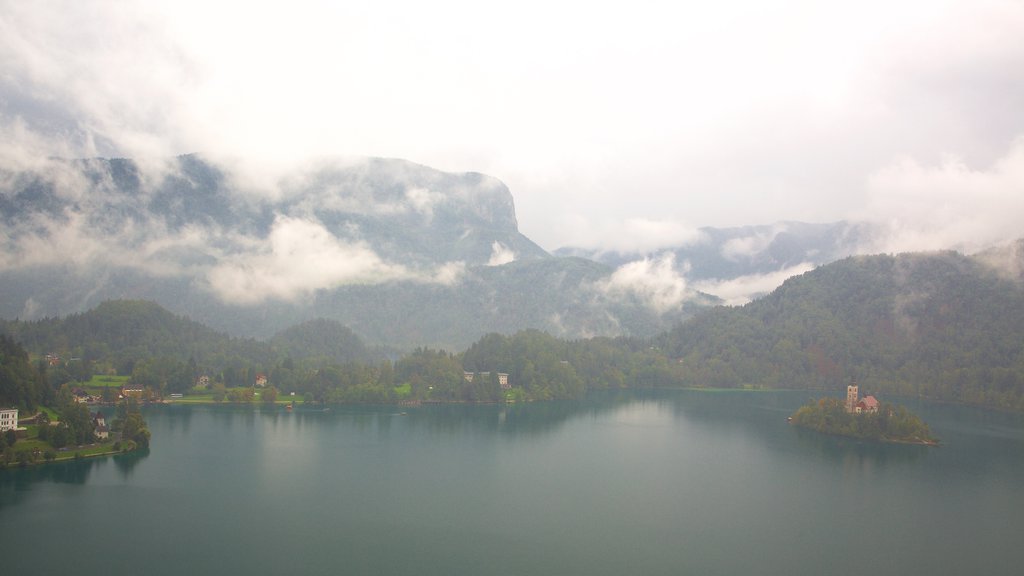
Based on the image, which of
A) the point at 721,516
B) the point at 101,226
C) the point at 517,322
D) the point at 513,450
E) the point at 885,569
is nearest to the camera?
the point at 885,569

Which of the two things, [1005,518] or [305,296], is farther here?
[305,296]

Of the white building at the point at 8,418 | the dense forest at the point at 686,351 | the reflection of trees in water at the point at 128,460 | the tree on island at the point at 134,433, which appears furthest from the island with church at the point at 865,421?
the white building at the point at 8,418

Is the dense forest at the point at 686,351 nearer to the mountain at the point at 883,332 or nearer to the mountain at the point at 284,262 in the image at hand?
the mountain at the point at 883,332

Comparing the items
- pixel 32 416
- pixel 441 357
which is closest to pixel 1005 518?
pixel 32 416

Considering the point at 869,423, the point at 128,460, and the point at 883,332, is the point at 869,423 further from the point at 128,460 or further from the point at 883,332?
the point at 883,332

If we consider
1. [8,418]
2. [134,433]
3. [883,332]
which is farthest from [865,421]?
[8,418]

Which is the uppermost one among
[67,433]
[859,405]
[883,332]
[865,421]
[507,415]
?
[883,332]

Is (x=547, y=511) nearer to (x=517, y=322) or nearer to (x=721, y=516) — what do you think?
(x=721, y=516)
